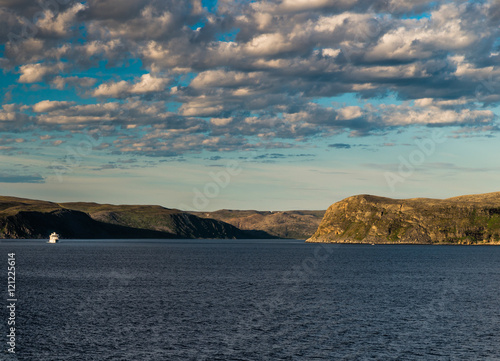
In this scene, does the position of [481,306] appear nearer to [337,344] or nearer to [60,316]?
[337,344]

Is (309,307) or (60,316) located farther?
(309,307)

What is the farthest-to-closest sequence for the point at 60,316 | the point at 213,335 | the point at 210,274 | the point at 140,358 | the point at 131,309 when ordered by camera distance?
the point at 210,274 < the point at 131,309 < the point at 60,316 < the point at 213,335 < the point at 140,358

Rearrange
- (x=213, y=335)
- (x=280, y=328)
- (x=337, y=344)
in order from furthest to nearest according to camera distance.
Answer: (x=280, y=328), (x=213, y=335), (x=337, y=344)

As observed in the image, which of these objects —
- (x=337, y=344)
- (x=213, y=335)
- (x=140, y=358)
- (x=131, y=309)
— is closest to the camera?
(x=140, y=358)

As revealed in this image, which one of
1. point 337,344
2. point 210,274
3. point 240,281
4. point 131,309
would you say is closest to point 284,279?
point 240,281

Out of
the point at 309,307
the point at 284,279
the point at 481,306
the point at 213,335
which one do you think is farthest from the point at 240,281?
the point at 213,335

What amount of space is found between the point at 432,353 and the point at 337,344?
963 centimetres

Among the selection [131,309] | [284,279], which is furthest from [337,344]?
[284,279]

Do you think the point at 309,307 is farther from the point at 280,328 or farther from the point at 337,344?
the point at 337,344

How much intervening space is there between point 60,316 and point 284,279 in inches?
2657

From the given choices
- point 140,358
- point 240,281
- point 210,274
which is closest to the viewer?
point 140,358

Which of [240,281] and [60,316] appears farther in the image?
[240,281]

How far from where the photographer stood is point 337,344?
187ft

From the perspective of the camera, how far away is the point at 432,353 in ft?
175
